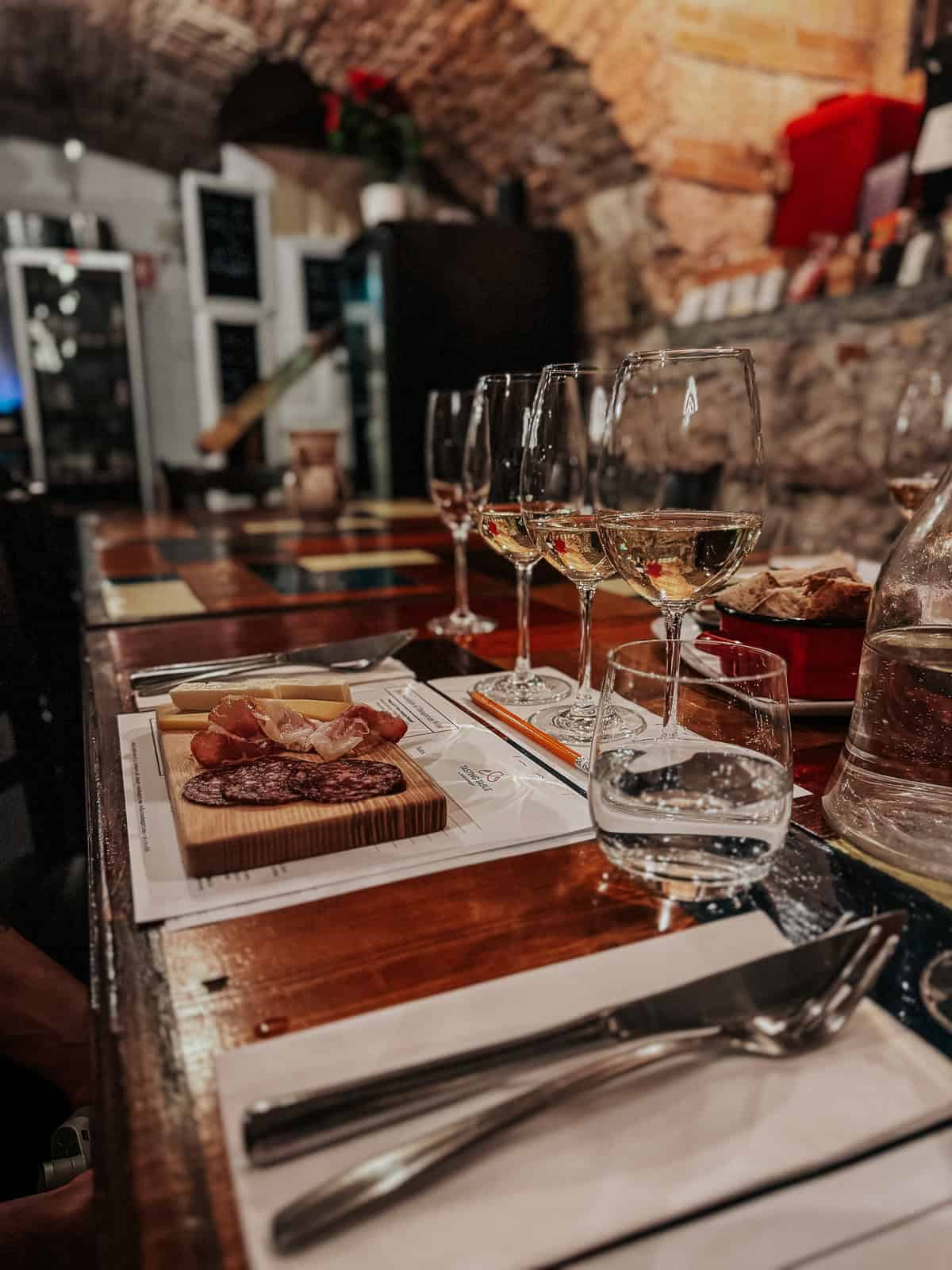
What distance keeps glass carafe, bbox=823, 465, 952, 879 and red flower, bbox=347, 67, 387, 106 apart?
4.51 m

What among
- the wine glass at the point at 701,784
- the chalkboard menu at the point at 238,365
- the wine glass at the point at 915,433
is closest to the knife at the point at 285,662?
the wine glass at the point at 701,784

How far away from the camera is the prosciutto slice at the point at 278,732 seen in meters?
0.60

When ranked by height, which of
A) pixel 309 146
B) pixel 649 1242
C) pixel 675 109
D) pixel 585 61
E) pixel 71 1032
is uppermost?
pixel 309 146

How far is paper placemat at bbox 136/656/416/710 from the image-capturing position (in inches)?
32.5

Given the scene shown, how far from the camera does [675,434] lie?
2.32 feet

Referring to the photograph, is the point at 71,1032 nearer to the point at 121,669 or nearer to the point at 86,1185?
the point at 86,1185

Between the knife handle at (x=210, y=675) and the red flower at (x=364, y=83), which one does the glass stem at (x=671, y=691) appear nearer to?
the knife handle at (x=210, y=675)

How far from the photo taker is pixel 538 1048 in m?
0.36

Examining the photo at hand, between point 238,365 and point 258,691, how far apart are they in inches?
251

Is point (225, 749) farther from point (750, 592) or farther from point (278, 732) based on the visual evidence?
point (750, 592)

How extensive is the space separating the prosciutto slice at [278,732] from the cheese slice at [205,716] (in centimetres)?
1

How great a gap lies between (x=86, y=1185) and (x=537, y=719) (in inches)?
18.1

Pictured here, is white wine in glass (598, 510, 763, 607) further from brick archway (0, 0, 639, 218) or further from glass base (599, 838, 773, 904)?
brick archway (0, 0, 639, 218)


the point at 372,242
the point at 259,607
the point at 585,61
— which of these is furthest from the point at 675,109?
the point at 259,607
